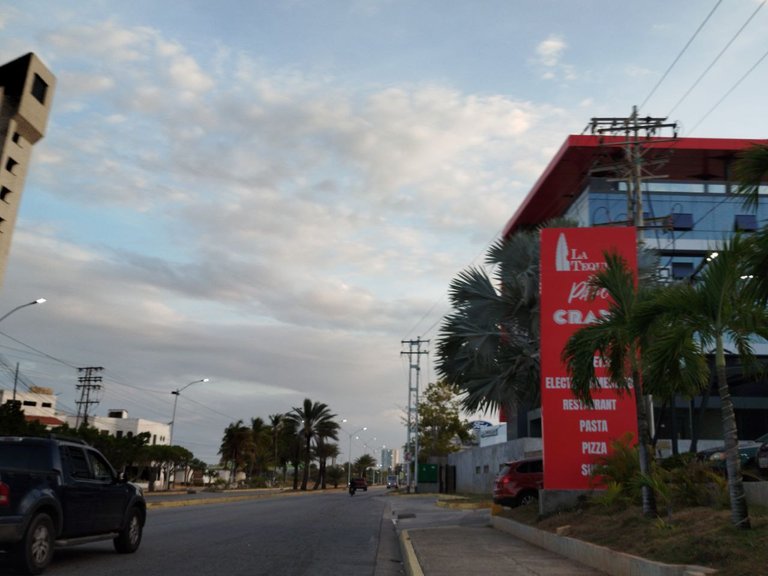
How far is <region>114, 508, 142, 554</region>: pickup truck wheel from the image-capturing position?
488 inches

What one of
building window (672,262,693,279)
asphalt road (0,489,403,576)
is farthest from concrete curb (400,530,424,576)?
building window (672,262,693,279)

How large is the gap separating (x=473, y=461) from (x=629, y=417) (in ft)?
118

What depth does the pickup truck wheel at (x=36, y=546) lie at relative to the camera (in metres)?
9.41

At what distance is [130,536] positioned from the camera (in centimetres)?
1259

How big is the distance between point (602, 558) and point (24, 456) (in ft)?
26.6

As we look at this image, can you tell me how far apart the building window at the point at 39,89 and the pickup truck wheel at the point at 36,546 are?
88829 mm

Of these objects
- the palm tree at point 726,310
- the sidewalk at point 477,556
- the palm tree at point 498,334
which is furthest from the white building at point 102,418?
the palm tree at point 726,310

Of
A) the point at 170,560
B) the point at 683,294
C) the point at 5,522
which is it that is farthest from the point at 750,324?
the point at 5,522

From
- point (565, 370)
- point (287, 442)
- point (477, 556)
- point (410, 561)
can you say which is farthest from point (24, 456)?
point (287, 442)

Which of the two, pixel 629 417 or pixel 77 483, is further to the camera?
pixel 629 417

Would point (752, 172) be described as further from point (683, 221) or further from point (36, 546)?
point (683, 221)

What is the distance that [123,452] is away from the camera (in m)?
63.0

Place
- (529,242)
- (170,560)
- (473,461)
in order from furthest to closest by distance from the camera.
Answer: (473,461) < (529,242) < (170,560)

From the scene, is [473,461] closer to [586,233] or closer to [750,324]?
[586,233]
